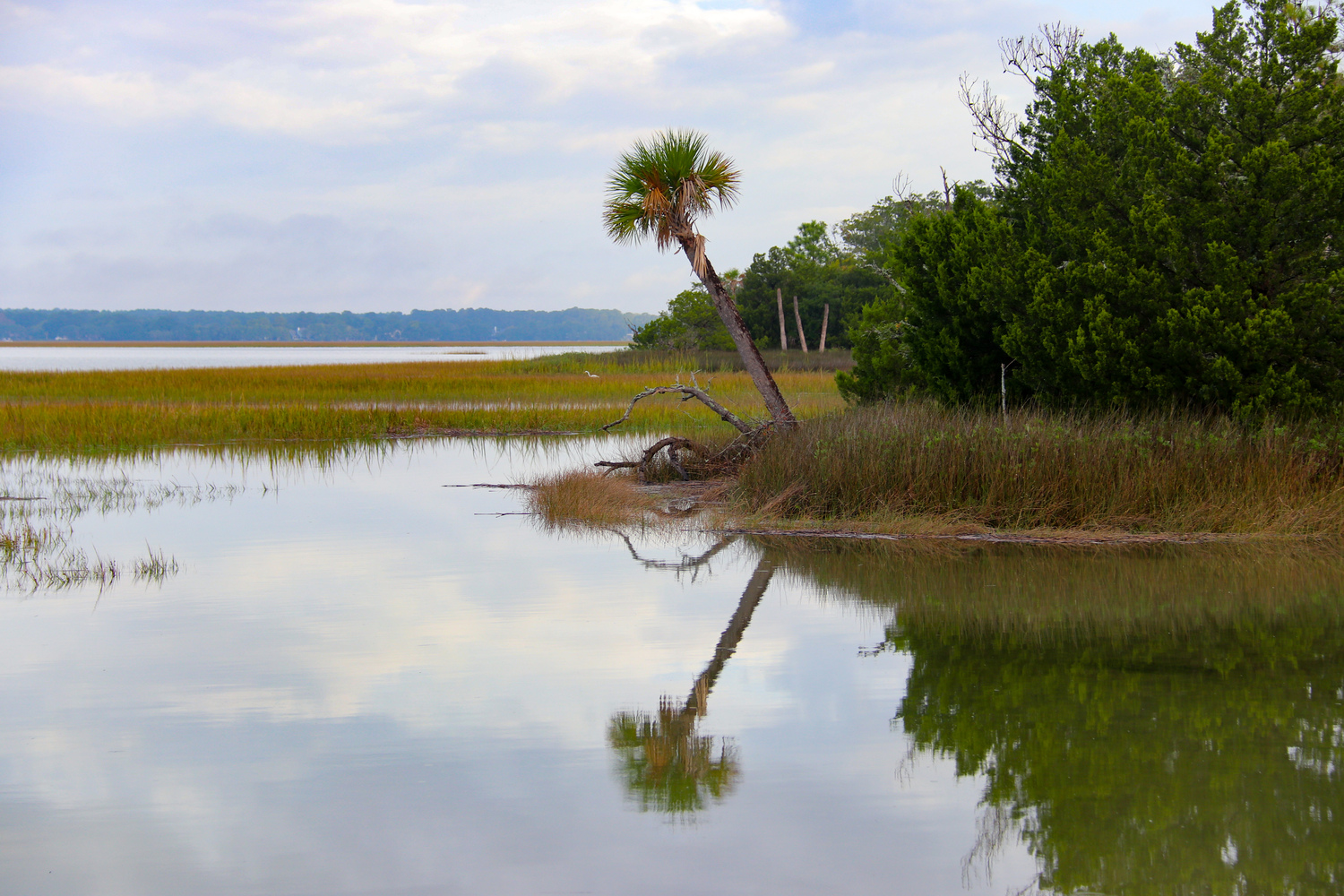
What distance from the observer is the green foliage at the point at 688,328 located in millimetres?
57969

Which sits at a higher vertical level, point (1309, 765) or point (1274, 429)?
point (1274, 429)

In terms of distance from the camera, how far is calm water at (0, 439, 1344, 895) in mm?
4121

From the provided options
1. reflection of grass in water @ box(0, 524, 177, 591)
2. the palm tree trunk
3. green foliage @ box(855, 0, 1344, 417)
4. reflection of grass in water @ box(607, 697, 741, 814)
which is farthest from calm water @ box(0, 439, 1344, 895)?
the palm tree trunk

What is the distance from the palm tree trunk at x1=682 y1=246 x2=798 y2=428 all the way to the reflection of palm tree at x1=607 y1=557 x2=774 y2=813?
8.49 metres

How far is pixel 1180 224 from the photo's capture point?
1155 cm

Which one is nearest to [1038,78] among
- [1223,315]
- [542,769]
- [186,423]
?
[1223,315]

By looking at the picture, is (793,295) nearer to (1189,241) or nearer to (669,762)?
(1189,241)

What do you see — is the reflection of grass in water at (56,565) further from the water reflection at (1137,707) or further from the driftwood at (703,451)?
the driftwood at (703,451)

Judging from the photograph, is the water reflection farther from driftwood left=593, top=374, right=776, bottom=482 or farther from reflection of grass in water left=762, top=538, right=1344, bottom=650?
driftwood left=593, top=374, right=776, bottom=482

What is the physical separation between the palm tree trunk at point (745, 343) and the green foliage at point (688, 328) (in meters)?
A: 42.0

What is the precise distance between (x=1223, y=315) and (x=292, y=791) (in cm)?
990

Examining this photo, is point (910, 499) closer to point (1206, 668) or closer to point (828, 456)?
point (828, 456)

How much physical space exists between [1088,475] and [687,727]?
22.7 ft

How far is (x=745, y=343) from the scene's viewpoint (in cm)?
1495
